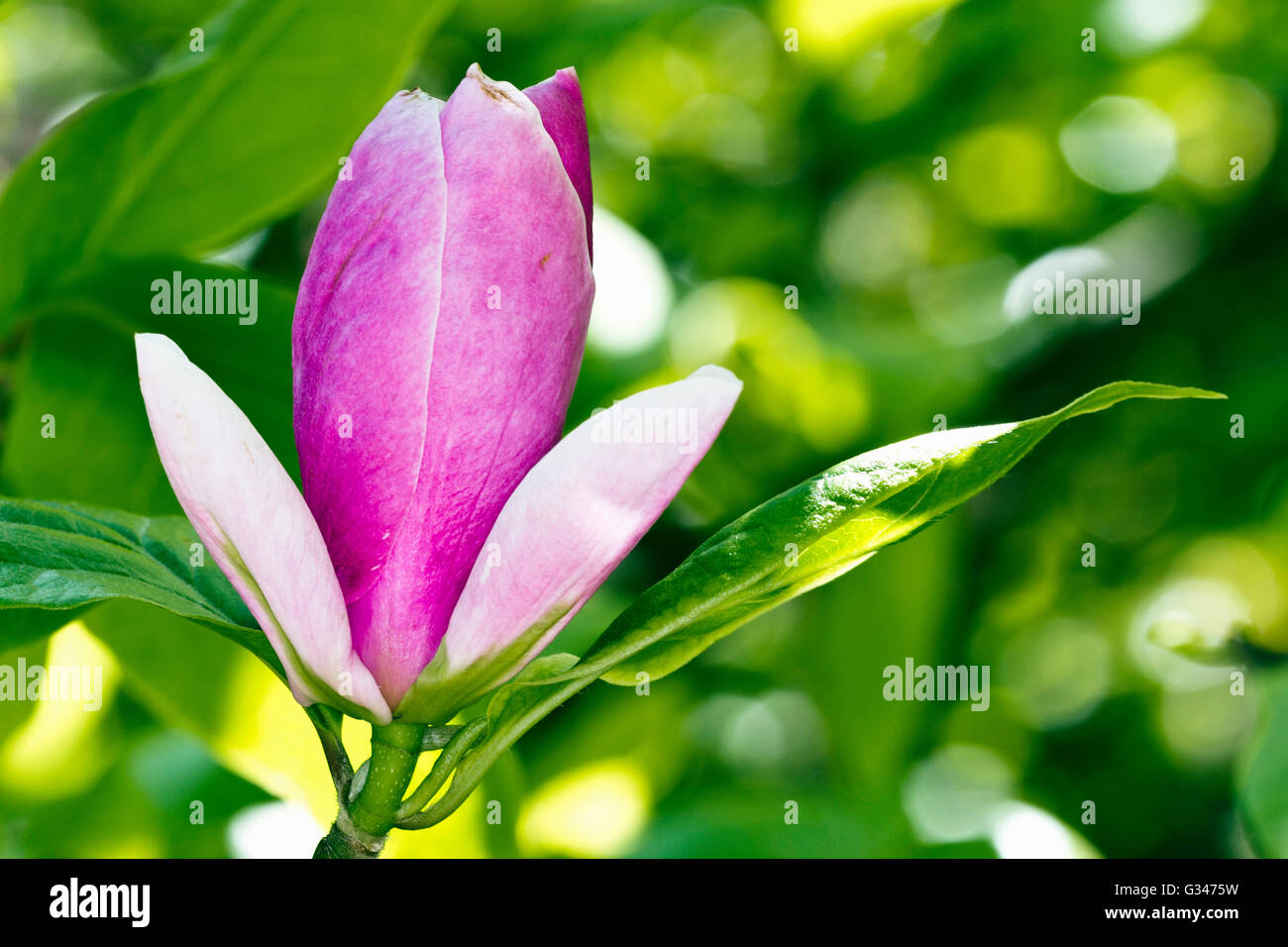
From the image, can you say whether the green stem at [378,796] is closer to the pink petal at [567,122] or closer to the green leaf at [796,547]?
the green leaf at [796,547]

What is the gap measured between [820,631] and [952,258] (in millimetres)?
879

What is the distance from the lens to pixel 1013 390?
5.34 ft

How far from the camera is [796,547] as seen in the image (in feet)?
1.67

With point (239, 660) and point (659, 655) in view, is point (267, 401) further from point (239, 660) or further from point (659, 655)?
point (659, 655)

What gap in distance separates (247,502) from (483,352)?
11cm

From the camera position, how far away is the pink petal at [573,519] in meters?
0.48

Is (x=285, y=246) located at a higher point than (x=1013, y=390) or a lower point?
higher

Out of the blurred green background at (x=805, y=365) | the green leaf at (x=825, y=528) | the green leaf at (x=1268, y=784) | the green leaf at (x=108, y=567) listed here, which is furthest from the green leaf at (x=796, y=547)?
the green leaf at (x=1268, y=784)

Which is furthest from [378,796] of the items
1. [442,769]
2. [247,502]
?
[247,502]

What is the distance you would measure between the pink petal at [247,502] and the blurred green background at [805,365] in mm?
243

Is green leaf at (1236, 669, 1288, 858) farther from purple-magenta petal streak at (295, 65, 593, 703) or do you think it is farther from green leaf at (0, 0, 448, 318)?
green leaf at (0, 0, 448, 318)

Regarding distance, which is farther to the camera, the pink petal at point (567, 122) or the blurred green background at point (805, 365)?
the blurred green background at point (805, 365)

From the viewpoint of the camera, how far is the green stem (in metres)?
0.52

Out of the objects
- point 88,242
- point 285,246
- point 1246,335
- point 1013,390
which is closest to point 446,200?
point 88,242
